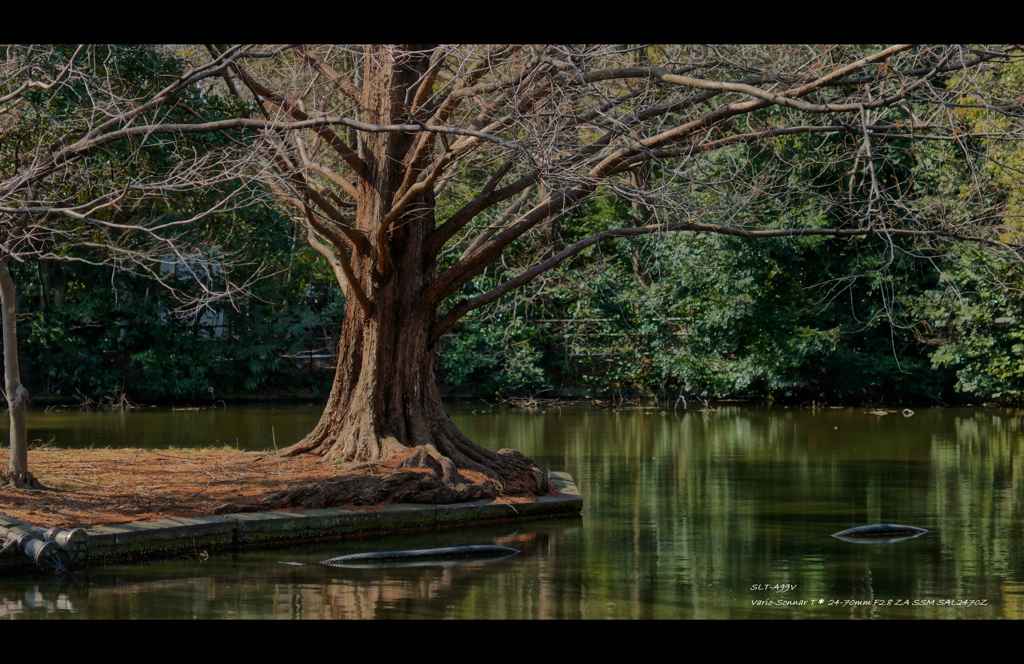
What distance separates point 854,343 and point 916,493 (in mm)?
16159

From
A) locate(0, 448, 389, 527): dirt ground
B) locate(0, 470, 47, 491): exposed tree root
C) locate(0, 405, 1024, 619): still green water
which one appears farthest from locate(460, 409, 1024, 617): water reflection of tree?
locate(0, 470, 47, 491): exposed tree root

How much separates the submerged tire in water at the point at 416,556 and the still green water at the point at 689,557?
0.27 meters

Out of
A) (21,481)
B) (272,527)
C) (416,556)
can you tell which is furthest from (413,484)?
(21,481)

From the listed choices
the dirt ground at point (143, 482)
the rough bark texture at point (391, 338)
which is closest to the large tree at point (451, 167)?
the rough bark texture at point (391, 338)

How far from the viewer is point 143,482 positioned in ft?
47.2

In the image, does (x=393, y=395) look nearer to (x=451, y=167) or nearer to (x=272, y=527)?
(x=451, y=167)

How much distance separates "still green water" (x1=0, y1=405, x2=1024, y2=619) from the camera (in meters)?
9.60

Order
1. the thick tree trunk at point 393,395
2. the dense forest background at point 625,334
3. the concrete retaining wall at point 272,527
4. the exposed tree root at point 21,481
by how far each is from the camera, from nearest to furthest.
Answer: the concrete retaining wall at point 272,527 < the exposed tree root at point 21,481 < the thick tree trunk at point 393,395 < the dense forest background at point 625,334

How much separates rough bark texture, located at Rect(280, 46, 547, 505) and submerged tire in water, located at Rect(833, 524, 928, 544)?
3574mm

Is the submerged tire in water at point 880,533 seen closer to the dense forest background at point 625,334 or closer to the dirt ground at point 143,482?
the dirt ground at point 143,482

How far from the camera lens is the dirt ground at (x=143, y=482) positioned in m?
12.3

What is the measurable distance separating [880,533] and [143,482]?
740 cm

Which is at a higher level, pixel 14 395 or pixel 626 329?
pixel 626 329

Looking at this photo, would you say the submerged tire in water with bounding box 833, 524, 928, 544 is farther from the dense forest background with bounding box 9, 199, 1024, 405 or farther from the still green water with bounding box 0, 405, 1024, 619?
the dense forest background with bounding box 9, 199, 1024, 405
